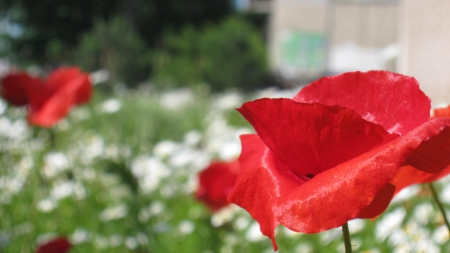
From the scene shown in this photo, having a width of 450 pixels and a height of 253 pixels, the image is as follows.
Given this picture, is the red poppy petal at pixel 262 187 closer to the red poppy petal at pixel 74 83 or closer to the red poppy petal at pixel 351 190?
the red poppy petal at pixel 351 190

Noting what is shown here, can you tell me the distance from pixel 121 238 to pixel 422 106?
133 centimetres

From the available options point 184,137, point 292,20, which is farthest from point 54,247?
point 292,20

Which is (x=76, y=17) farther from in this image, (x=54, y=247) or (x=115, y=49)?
(x=54, y=247)

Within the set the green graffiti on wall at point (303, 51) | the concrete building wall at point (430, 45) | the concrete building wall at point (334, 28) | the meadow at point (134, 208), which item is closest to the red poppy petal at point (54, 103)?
the meadow at point (134, 208)

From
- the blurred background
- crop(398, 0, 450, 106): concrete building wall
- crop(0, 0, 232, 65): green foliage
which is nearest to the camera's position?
crop(398, 0, 450, 106): concrete building wall

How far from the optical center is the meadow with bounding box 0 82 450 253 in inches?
48.1

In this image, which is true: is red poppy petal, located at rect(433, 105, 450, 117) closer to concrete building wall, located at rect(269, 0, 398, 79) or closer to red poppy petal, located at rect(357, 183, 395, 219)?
red poppy petal, located at rect(357, 183, 395, 219)

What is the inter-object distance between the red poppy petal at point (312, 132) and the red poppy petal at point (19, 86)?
0.92m

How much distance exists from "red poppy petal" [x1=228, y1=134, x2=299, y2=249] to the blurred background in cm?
33

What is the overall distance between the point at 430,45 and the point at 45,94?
2.79 feet

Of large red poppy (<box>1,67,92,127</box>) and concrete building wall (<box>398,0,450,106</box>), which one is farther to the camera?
large red poppy (<box>1,67,92,127</box>)

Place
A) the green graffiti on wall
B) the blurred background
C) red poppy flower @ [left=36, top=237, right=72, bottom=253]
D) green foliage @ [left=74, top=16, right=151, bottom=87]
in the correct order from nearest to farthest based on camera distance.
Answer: red poppy flower @ [left=36, top=237, right=72, bottom=253] < the blurred background < green foliage @ [left=74, top=16, right=151, bottom=87] < the green graffiti on wall

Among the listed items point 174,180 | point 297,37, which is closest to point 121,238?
point 174,180

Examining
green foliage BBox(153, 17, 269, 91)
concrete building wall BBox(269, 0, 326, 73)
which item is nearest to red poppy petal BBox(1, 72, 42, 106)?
green foliage BBox(153, 17, 269, 91)
